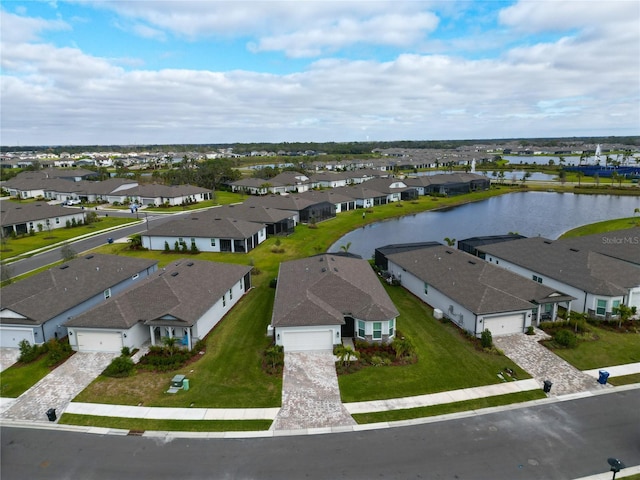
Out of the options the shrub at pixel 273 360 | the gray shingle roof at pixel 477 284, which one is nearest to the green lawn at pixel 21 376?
the shrub at pixel 273 360

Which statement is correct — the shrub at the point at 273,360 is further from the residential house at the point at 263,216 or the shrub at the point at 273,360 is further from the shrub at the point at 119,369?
the residential house at the point at 263,216

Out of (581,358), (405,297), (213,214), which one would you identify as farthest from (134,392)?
(213,214)

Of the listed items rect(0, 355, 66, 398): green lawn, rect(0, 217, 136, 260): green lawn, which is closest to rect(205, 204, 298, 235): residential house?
rect(0, 217, 136, 260): green lawn

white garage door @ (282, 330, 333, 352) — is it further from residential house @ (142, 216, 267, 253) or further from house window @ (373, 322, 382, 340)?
residential house @ (142, 216, 267, 253)

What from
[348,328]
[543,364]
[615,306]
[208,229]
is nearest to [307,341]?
[348,328]

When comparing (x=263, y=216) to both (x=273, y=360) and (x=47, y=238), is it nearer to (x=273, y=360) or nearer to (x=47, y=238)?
(x=47, y=238)
